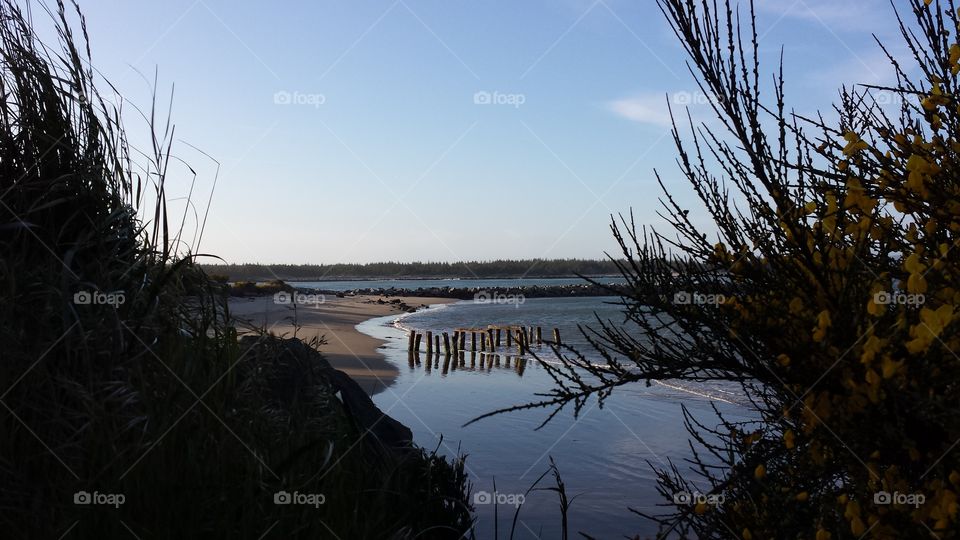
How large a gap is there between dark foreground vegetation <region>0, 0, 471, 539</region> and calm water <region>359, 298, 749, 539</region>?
285cm

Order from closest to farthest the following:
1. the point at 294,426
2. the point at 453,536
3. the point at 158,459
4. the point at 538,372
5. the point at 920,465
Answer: the point at 920,465
the point at 158,459
the point at 294,426
the point at 453,536
the point at 538,372

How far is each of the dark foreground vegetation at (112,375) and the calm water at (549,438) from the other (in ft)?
9.34

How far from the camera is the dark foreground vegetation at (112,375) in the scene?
3.03 m

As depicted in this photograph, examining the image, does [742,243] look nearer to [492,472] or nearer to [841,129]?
[841,129]

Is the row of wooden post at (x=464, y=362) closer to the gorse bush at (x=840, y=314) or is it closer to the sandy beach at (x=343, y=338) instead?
the sandy beach at (x=343, y=338)

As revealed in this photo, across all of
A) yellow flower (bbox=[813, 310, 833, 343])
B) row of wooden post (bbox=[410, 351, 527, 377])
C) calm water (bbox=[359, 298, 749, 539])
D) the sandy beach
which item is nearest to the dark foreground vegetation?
the sandy beach

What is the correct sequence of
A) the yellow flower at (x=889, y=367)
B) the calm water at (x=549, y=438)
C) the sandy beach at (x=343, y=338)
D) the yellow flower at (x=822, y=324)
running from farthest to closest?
the sandy beach at (x=343, y=338) < the calm water at (x=549, y=438) < the yellow flower at (x=822, y=324) < the yellow flower at (x=889, y=367)

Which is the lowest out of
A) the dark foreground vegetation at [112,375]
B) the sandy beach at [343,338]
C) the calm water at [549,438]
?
the calm water at [549,438]

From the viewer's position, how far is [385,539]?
418 centimetres

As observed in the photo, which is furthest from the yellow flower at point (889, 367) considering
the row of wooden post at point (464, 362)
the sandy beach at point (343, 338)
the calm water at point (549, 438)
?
the row of wooden post at point (464, 362)

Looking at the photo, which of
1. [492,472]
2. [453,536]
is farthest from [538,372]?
[453,536]

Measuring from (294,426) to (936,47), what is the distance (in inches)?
158

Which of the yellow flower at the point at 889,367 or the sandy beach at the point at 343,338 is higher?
the yellow flower at the point at 889,367

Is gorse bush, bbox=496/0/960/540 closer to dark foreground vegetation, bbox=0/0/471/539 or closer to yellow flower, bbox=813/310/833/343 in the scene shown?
yellow flower, bbox=813/310/833/343
